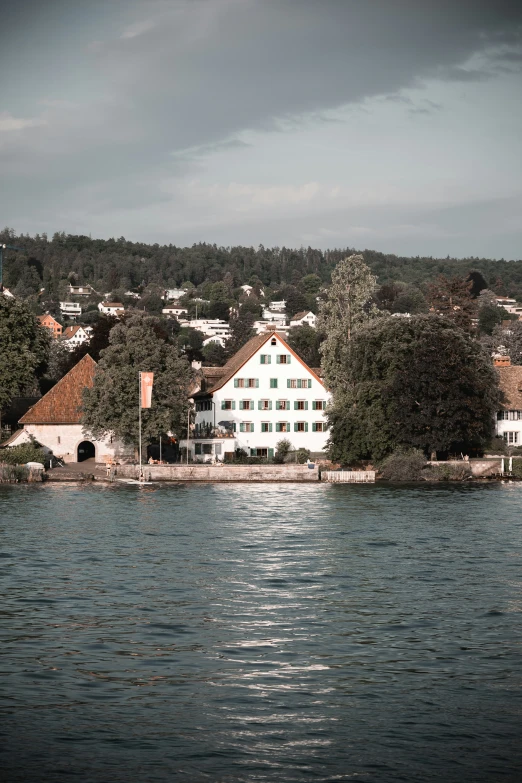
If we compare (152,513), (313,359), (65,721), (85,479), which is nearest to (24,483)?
(85,479)

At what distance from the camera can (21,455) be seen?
85.6 metres

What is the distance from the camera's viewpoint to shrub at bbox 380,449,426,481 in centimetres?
8162

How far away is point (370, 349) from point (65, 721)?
7089cm

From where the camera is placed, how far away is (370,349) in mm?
87125

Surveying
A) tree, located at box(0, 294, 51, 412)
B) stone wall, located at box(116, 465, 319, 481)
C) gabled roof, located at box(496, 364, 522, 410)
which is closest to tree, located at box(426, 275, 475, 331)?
gabled roof, located at box(496, 364, 522, 410)

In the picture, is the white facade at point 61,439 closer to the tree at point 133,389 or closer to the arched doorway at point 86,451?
the arched doorway at point 86,451

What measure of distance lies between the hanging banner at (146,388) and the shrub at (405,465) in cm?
1845

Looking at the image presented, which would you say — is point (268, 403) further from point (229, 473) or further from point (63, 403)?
point (63, 403)

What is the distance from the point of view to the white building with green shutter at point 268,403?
9894 cm

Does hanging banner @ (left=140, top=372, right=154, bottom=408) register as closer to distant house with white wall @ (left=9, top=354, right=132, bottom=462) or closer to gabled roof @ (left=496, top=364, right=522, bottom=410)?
distant house with white wall @ (left=9, top=354, right=132, bottom=462)

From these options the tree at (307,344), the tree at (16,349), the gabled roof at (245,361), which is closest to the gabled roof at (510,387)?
the gabled roof at (245,361)

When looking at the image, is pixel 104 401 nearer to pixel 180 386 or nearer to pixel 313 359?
pixel 180 386

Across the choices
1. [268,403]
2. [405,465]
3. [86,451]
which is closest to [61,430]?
[86,451]

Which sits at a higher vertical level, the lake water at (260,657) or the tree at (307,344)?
the tree at (307,344)
